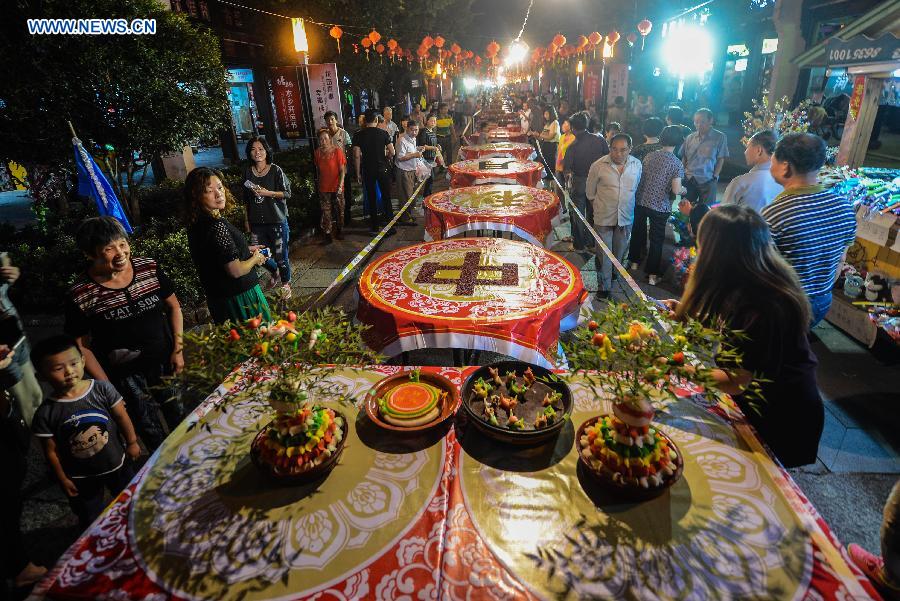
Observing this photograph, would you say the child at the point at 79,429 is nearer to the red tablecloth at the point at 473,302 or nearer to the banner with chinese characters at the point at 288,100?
the red tablecloth at the point at 473,302

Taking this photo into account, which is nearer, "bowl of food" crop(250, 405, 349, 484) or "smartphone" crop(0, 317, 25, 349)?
"bowl of food" crop(250, 405, 349, 484)

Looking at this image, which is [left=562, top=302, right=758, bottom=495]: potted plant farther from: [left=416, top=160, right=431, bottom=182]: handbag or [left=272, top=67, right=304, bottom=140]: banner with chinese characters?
[left=272, top=67, right=304, bottom=140]: banner with chinese characters

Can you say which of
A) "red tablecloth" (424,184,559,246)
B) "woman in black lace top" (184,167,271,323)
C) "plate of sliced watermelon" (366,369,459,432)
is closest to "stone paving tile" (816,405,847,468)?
"plate of sliced watermelon" (366,369,459,432)

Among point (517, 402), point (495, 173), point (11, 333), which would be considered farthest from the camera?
point (495, 173)

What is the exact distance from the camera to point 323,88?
9.55 metres

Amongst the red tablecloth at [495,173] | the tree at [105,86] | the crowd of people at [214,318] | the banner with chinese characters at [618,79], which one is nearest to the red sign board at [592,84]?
the banner with chinese characters at [618,79]

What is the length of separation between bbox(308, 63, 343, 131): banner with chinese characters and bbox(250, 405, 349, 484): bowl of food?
8.79 metres

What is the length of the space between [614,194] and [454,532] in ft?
16.3

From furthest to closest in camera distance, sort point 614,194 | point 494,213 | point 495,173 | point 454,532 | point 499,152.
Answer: point 499,152 → point 495,173 → point 494,213 → point 614,194 → point 454,532

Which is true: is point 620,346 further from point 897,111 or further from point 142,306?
point 897,111

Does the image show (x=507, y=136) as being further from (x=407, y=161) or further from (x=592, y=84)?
(x=592, y=84)

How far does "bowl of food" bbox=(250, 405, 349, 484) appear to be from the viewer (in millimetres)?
1855

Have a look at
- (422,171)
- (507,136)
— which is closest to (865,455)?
(422,171)

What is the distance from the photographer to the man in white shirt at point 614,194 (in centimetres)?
555
